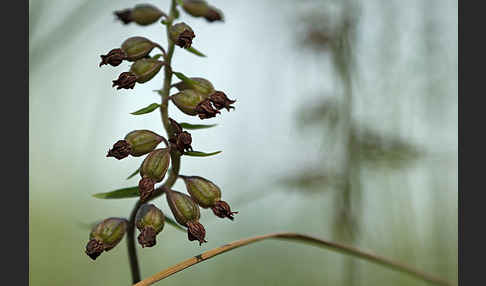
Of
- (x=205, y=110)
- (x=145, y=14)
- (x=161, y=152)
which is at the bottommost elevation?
(x=161, y=152)

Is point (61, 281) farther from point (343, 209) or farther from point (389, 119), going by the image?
point (389, 119)

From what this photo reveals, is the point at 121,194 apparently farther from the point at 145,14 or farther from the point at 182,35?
the point at 145,14

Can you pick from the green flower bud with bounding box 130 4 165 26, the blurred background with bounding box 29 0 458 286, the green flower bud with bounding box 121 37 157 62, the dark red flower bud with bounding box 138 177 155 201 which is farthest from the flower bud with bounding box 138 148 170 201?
the blurred background with bounding box 29 0 458 286

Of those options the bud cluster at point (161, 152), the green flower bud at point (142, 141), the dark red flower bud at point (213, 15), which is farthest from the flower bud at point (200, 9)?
the green flower bud at point (142, 141)

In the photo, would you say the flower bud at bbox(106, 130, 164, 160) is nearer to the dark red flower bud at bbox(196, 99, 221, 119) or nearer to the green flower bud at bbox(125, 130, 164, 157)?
the green flower bud at bbox(125, 130, 164, 157)

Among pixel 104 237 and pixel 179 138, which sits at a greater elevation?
pixel 179 138

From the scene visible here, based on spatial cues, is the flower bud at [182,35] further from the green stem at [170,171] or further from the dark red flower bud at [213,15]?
the dark red flower bud at [213,15]

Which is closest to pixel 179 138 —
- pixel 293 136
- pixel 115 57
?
→ pixel 115 57
